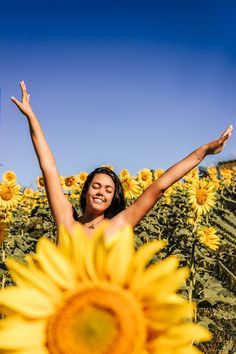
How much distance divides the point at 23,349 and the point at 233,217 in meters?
0.59

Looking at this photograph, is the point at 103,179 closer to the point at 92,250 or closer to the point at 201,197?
the point at 92,250

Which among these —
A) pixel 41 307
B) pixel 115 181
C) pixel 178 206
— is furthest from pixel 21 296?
pixel 178 206

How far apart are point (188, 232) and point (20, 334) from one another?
4567mm

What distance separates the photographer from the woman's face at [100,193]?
314 centimetres

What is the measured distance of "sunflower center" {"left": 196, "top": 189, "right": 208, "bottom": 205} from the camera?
21.5ft

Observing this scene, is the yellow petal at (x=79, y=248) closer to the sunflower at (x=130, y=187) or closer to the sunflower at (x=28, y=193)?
the sunflower at (x=130, y=187)

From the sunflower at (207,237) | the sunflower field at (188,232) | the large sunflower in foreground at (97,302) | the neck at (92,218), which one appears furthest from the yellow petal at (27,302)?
the sunflower at (207,237)

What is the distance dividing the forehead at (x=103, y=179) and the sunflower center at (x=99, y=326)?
2057 mm

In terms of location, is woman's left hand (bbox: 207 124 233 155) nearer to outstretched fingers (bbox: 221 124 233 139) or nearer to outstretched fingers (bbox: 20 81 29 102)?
outstretched fingers (bbox: 221 124 233 139)

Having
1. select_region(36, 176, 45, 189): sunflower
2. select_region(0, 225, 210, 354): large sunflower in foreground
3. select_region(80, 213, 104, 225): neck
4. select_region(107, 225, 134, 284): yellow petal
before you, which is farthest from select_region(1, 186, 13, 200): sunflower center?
select_region(107, 225, 134, 284): yellow petal

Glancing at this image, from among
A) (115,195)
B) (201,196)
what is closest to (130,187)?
(201,196)

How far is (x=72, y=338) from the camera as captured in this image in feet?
3.63

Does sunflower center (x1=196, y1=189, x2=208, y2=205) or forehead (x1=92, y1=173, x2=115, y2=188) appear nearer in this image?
forehead (x1=92, y1=173, x2=115, y2=188)

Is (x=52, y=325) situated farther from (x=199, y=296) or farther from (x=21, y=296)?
(x=199, y=296)
